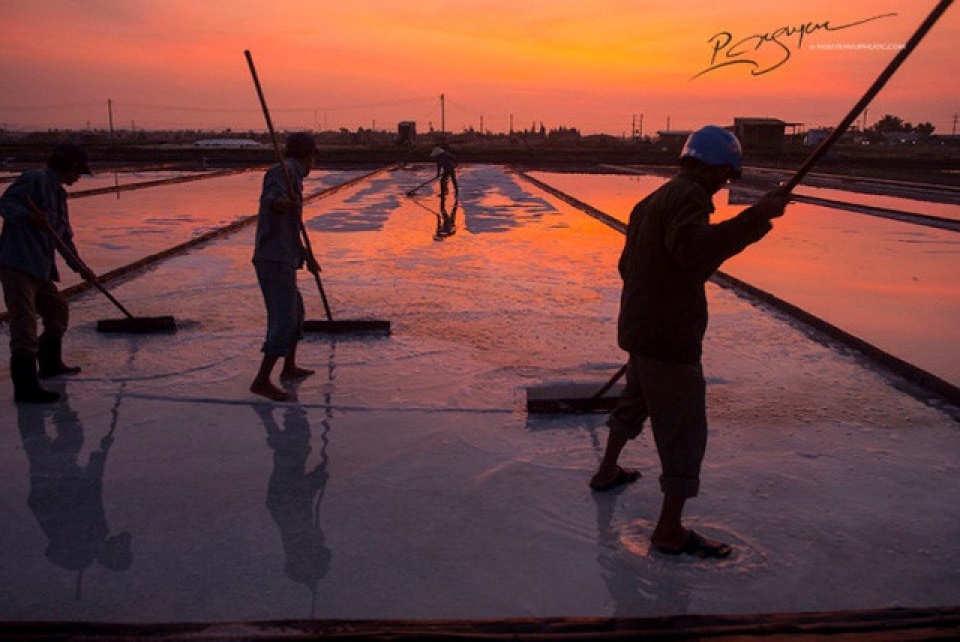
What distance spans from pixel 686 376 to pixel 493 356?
2.79m

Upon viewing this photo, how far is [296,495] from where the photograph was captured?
3.33m

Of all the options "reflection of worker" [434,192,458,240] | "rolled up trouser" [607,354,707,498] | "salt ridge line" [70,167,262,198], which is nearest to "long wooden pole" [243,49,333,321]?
"rolled up trouser" [607,354,707,498]

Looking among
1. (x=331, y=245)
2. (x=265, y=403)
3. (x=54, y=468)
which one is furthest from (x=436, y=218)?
(x=54, y=468)

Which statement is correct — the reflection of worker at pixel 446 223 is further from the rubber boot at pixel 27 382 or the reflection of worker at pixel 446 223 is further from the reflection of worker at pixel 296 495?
the reflection of worker at pixel 296 495

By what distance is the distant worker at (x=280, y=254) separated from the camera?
436 centimetres

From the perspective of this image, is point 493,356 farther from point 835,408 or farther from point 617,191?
point 617,191

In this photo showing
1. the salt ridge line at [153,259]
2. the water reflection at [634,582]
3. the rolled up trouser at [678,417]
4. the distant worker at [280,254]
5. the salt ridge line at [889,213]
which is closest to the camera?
the water reflection at [634,582]

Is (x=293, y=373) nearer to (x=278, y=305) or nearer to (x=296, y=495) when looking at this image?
(x=278, y=305)

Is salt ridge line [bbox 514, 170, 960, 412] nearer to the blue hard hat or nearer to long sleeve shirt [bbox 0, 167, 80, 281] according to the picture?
the blue hard hat

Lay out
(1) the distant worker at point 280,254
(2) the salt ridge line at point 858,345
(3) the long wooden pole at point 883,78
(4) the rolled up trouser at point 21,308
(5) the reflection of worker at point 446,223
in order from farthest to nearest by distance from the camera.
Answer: (5) the reflection of worker at point 446,223 → (2) the salt ridge line at point 858,345 → (1) the distant worker at point 280,254 → (4) the rolled up trouser at point 21,308 → (3) the long wooden pole at point 883,78

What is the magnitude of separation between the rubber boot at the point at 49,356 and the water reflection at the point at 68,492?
0.50 meters

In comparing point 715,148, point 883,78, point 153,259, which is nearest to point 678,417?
point 715,148

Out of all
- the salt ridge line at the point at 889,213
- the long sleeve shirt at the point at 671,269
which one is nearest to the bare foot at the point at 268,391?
the long sleeve shirt at the point at 671,269

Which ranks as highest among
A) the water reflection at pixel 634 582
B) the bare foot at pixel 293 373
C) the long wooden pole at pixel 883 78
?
the long wooden pole at pixel 883 78
